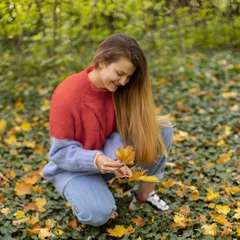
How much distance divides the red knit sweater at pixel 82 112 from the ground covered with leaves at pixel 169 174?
20.5 inches

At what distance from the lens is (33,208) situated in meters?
2.44

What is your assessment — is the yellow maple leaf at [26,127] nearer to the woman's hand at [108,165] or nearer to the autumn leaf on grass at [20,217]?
the autumn leaf on grass at [20,217]

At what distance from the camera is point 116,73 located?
207 cm

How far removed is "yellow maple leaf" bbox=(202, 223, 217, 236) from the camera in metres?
2.11

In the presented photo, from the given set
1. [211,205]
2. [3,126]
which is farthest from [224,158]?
[3,126]

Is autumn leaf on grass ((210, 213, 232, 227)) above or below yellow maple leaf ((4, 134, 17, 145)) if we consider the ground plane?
below

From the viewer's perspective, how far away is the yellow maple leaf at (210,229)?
6.91ft

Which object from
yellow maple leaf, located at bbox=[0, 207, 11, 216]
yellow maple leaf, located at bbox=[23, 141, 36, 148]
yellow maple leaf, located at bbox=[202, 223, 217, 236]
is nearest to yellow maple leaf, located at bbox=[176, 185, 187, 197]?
yellow maple leaf, located at bbox=[202, 223, 217, 236]

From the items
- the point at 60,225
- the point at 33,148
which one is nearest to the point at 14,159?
the point at 33,148

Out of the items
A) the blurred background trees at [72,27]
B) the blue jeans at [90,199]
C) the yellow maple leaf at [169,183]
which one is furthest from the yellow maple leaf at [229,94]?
the blue jeans at [90,199]

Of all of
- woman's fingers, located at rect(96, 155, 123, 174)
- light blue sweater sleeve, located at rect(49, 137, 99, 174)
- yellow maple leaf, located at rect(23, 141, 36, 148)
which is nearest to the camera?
woman's fingers, located at rect(96, 155, 123, 174)

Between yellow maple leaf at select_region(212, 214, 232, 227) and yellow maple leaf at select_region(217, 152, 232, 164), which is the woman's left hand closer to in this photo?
yellow maple leaf at select_region(212, 214, 232, 227)

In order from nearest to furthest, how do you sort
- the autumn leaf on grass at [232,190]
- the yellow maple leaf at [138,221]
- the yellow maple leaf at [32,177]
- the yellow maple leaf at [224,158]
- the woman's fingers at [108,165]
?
the woman's fingers at [108,165] < the yellow maple leaf at [138,221] < the autumn leaf on grass at [232,190] < the yellow maple leaf at [32,177] < the yellow maple leaf at [224,158]

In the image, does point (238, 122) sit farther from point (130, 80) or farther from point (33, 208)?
point (33, 208)
